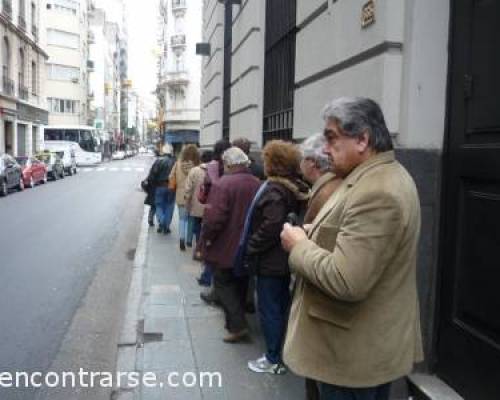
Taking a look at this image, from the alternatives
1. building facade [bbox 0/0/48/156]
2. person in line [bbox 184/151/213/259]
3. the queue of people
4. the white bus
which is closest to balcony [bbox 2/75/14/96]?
building facade [bbox 0/0/48/156]

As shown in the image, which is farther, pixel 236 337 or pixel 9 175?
pixel 9 175

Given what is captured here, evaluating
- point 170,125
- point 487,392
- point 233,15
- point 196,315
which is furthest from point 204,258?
point 170,125

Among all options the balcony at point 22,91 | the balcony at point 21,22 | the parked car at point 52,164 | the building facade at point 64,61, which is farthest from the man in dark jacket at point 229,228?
the building facade at point 64,61

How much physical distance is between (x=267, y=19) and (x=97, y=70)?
310 ft

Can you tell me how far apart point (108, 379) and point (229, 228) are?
1.64 m

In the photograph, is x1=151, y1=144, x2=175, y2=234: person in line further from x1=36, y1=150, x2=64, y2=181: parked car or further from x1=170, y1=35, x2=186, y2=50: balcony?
x1=170, y1=35, x2=186, y2=50: balcony

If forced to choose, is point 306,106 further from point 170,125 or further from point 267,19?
point 170,125

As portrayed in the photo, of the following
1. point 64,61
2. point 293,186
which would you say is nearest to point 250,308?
point 293,186

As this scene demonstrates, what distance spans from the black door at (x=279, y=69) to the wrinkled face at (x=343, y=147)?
4562mm

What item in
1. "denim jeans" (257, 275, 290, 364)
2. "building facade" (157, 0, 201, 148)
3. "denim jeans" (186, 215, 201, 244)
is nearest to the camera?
"denim jeans" (257, 275, 290, 364)

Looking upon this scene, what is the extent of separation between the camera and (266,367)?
4.86 metres

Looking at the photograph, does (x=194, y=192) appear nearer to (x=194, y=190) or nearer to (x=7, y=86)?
(x=194, y=190)

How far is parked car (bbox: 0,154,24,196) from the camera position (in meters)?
22.6

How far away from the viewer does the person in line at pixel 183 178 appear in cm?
1064
